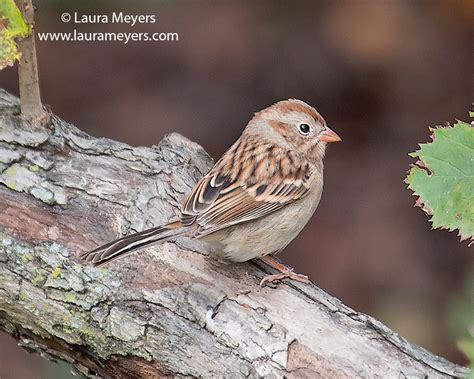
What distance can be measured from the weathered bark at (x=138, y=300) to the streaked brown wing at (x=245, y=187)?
0.15 meters

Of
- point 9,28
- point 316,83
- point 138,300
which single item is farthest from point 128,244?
point 316,83

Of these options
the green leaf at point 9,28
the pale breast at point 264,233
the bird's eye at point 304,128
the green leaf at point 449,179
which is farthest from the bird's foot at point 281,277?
the green leaf at point 9,28

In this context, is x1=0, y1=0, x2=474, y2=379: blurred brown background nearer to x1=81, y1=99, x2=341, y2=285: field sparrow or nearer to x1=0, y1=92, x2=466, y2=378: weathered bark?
x1=81, y1=99, x2=341, y2=285: field sparrow

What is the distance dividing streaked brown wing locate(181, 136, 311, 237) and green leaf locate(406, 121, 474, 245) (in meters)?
0.90

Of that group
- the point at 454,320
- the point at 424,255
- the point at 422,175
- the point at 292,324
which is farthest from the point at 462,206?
the point at 424,255

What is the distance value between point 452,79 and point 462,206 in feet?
14.1

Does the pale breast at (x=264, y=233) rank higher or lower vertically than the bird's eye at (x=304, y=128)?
lower

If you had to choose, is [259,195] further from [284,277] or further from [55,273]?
[55,273]

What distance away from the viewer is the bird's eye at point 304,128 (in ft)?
14.4

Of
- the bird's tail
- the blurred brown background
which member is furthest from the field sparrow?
the blurred brown background

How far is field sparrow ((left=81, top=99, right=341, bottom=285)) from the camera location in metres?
3.69

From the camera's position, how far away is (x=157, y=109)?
23.1 ft

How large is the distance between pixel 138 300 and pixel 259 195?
0.78 meters

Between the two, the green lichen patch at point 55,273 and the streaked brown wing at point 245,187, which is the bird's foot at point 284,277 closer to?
the streaked brown wing at point 245,187
